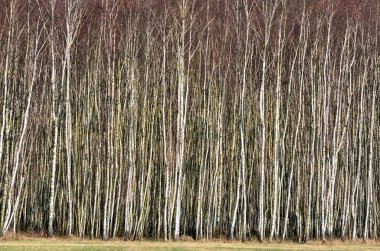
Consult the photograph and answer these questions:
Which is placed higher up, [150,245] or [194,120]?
[194,120]

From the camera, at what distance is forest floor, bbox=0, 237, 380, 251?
72.6ft

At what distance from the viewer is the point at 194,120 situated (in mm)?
33438

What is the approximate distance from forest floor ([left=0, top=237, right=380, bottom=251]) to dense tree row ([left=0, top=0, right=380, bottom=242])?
1379 mm

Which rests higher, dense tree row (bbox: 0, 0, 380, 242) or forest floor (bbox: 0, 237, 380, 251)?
dense tree row (bbox: 0, 0, 380, 242)

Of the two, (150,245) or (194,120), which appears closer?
(150,245)

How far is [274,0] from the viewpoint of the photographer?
31.5 m

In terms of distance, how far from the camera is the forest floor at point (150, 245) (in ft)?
72.6

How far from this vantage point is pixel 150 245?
24078 millimetres

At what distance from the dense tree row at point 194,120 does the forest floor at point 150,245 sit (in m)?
1.38

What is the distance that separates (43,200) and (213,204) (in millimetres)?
9043

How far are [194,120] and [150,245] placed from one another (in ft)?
35.2

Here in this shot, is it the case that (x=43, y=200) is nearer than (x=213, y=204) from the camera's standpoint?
No

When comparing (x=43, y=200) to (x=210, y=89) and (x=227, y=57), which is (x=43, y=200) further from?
(x=227, y=57)

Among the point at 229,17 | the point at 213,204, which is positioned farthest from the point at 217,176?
the point at 229,17
